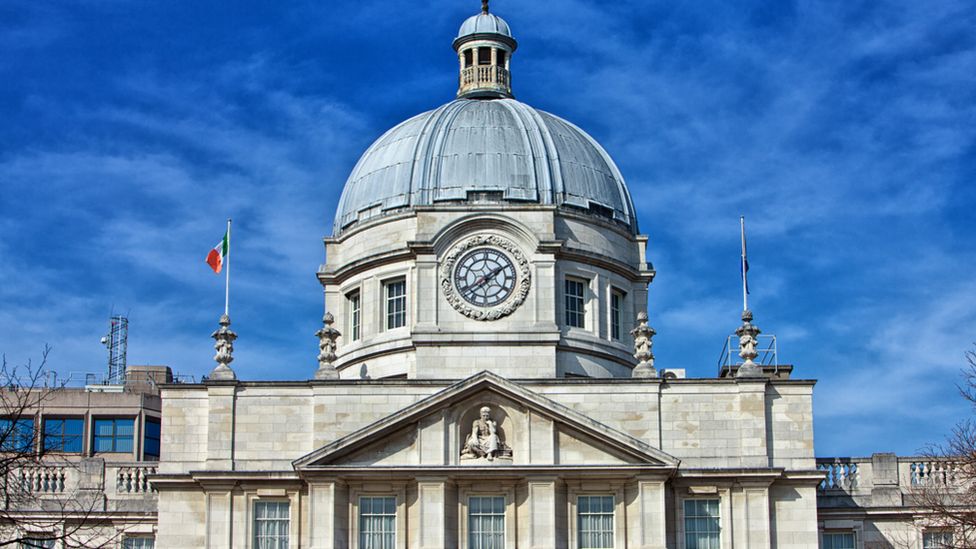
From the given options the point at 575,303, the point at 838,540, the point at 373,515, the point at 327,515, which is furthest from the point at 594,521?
the point at 575,303

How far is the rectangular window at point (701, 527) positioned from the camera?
61.1 m

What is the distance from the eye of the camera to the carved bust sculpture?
60.8 metres

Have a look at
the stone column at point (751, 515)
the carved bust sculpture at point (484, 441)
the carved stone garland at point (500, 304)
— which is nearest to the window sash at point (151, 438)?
the carved stone garland at point (500, 304)

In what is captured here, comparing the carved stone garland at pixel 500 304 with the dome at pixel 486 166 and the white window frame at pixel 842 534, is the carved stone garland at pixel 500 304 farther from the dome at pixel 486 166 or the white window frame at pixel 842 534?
the white window frame at pixel 842 534

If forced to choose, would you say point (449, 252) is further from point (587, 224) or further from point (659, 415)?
point (659, 415)

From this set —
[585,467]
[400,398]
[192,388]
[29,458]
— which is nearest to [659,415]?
[585,467]

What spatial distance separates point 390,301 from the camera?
69.2m

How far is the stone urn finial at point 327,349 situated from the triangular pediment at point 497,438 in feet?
12.2

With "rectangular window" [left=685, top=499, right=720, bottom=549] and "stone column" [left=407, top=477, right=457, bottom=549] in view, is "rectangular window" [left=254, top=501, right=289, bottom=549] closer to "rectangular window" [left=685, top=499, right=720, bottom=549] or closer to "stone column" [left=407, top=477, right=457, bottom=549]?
"stone column" [left=407, top=477, right=457, bottom=549]

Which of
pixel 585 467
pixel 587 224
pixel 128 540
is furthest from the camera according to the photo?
pixel 587 224

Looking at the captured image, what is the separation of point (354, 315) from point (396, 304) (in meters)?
2.28

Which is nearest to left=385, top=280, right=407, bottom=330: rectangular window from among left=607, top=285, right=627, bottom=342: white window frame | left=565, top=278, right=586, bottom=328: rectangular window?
left=565, top=278, right=586, bottom=328: rectangular window

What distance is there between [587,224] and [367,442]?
13655 millimetres

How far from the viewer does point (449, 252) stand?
6762 centimetres
